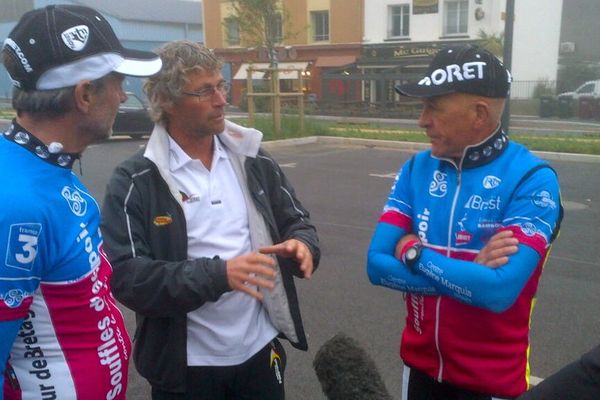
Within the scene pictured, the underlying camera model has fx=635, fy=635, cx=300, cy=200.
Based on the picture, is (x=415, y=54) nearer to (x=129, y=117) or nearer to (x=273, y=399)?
(x=129, y=117)

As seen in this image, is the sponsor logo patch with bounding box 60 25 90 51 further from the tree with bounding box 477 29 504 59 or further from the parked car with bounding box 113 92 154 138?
the tree with bounding box 477 29 504 59

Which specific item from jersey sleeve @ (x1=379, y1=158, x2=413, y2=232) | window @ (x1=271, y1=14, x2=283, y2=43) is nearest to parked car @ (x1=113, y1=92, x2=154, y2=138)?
window @ (x1=271, y1=14, x2=283, y2=43)

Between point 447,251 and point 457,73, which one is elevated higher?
point 457,73

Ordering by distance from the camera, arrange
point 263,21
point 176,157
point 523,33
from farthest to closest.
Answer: point 263,21 < point 523,33 < point 176,157

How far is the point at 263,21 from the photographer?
36.0 metres

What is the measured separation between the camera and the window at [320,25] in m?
39.1

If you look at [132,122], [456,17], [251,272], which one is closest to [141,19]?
[456,17]

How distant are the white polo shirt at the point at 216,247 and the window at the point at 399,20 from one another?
35.0 metres

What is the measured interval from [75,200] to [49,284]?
25 cm

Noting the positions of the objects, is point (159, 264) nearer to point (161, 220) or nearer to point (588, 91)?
point (161, 220)

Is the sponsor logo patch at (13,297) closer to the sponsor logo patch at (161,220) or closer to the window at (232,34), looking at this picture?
the sponsor logo patch at (161,220)

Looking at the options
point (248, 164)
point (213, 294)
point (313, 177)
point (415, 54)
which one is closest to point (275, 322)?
point (213, 294)

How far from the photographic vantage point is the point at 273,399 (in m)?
2.57

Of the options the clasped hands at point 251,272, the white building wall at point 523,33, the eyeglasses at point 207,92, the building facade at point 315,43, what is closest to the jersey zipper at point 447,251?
the clasped hands at point 251,272
